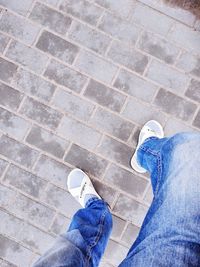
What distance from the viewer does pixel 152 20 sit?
9.74 feet

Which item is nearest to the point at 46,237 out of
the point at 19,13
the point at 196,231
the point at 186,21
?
the point at 196,231

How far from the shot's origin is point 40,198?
115 inches

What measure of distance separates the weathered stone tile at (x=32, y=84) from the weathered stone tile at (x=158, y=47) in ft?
2.58

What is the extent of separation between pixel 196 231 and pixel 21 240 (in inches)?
64.5

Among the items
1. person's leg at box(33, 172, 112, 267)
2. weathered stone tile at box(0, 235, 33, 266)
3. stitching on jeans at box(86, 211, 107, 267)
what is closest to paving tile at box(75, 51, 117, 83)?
person's leg at box(33, 172, 112, 267)

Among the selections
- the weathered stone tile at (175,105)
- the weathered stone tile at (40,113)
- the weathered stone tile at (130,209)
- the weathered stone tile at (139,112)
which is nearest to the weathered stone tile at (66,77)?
the weathered stone tile at (40,113)

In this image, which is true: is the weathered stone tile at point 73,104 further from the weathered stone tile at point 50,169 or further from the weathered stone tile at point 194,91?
the weathered stone tile at point 194,91

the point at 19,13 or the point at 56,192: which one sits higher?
the point at 19,13

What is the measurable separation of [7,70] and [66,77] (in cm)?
47

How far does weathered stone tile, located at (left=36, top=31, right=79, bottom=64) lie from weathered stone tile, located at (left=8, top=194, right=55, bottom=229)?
114cm

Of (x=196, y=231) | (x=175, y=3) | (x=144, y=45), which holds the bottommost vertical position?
(x=196, y=231)

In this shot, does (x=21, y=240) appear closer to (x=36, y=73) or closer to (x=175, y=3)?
(x=36, y=73)

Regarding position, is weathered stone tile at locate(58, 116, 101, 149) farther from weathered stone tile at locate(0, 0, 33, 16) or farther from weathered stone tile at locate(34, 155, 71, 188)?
weathered stone tile at locate(0, 0, 33, 16)

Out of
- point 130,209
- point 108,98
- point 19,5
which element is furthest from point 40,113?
point 130,209
